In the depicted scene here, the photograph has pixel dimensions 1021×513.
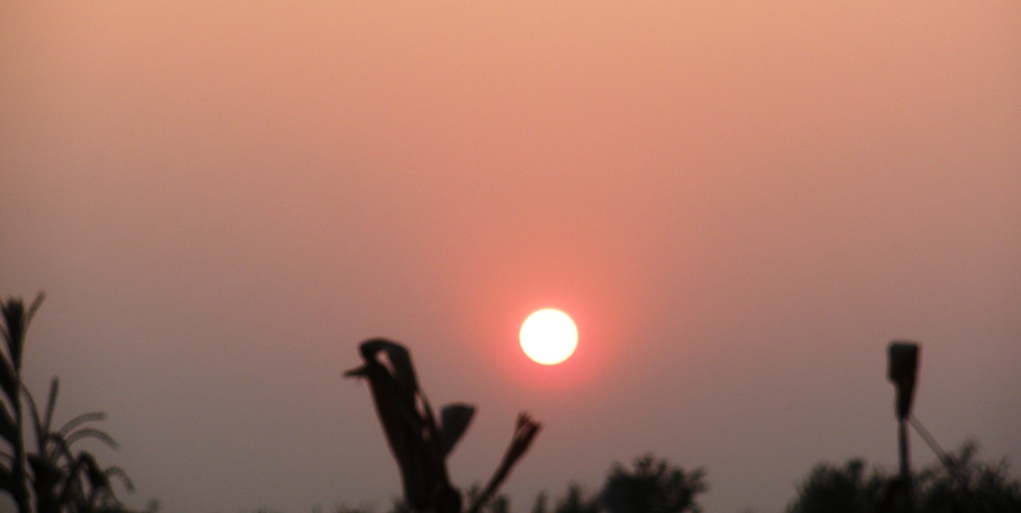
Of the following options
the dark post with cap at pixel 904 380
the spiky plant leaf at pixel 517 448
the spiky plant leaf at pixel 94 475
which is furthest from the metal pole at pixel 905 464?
the spiky plant leaf at pixel 94 475

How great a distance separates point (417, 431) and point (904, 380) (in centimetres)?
222

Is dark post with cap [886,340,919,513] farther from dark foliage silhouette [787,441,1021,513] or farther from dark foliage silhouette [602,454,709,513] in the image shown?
dark foliage silhouette [787,441,1021,513]

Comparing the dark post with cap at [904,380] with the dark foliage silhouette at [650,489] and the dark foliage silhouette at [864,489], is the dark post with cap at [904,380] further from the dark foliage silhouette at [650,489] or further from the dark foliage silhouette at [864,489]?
the dark foliage silhouette at [864,489]

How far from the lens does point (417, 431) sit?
15.8 feet

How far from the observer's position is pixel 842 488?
40.3ft

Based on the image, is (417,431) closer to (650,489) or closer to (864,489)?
(650,489)

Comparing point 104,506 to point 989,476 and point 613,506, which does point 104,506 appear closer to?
point 613,506

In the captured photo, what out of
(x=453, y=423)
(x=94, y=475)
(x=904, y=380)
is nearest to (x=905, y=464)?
(x=904, y=380)

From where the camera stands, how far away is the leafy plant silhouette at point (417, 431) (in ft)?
15.5

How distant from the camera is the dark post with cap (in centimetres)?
445

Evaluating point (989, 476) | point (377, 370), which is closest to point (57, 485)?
point (377, 370)

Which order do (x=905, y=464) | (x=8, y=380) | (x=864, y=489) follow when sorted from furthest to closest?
(x=864, y=489) < (x=8, y=380) < (x=905, y=464)

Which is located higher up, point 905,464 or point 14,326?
point 14,326

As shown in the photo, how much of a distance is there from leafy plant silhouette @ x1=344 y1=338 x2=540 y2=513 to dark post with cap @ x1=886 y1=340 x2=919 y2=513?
5.30 feet
